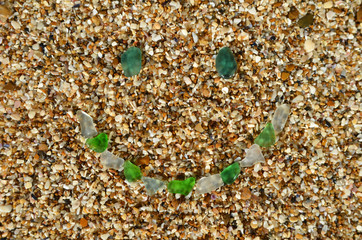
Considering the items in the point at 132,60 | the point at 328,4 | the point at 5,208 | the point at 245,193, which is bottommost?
the point at 5,208

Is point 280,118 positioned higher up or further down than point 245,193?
higher up

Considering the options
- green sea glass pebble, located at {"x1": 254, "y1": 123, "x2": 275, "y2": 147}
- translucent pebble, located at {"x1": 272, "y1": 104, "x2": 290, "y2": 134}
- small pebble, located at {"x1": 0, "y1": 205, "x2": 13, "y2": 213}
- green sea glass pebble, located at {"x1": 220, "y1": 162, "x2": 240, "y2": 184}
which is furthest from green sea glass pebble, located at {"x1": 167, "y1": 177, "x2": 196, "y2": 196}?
small pebble, located at {"x1": 0, "y1": 205, "x2": 13, "y2": 213}

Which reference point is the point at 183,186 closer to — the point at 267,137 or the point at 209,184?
the point at 209,184

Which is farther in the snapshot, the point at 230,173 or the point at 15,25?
the point at 15,25

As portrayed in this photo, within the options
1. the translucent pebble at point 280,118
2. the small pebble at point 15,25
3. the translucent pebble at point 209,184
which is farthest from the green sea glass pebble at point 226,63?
the small pebble at point 15,25

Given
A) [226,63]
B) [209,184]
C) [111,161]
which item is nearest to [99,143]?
[111,161]

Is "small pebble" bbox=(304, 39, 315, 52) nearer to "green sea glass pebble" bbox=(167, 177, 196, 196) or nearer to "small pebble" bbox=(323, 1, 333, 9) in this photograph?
"small pebble" bbox=(323, 1, 333, 9)
